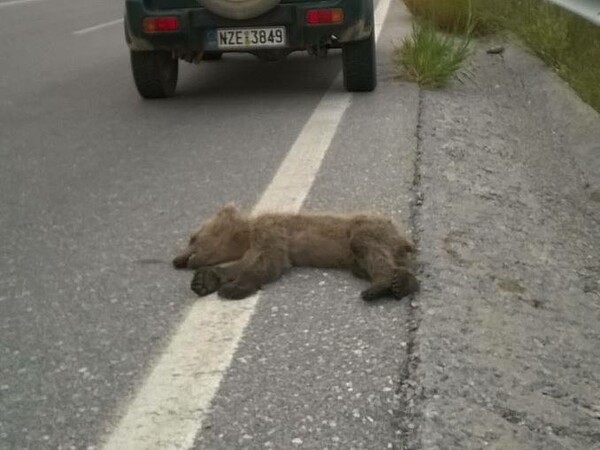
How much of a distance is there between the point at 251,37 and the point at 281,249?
3.54 meters

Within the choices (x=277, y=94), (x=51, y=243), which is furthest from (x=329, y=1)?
(x=51, y=243)

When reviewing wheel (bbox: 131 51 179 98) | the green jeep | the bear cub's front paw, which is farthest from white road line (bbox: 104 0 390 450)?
wheel (bbox: 131 51 179 98)

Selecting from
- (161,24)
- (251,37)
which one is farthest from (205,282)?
(161,24)

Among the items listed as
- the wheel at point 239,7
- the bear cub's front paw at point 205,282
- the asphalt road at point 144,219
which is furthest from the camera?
the wheel at point 239,7

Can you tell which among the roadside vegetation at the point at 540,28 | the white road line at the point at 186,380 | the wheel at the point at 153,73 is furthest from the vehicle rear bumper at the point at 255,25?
the white road line at the point at 186,380

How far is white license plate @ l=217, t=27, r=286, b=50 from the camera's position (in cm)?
701

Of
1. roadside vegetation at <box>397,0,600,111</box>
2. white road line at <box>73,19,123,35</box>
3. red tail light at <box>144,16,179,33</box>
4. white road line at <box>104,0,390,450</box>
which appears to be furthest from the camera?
white road line at <box>73,19,123,35</box>

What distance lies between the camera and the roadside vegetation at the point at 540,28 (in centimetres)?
720

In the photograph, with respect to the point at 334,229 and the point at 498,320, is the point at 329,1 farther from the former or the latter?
the point at 498,320

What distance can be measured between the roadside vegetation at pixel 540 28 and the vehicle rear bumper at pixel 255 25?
1.12 metres

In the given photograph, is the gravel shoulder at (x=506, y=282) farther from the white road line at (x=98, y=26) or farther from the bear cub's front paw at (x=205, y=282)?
the white road line at (x=98, y=26)

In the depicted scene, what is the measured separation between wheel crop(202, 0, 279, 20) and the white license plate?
14cm

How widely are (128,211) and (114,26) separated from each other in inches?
363

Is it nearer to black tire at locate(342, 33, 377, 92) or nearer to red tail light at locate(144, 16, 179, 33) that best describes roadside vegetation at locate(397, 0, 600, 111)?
black tire at locate(342, 33, 377, 92)
